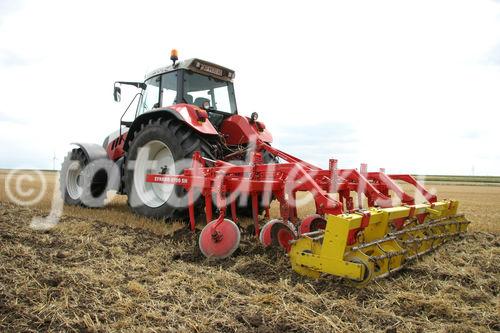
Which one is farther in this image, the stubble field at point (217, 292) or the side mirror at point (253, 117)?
the side mirror at point (253, 117)

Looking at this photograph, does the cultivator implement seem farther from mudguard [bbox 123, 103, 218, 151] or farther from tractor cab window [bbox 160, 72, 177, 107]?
tractor cab window [bbox 160, 72, 177, 107]

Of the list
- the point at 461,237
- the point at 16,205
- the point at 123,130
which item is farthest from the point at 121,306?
the point at 16,205

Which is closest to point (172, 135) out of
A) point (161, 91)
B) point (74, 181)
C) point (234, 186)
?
point (161, 91)

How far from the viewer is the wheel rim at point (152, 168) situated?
5980 mm

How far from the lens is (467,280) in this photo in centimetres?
332

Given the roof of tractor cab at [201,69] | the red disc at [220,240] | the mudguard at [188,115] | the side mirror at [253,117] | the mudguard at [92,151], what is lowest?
the red disc at [220,240]

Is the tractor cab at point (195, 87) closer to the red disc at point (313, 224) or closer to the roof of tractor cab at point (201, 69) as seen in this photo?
the roof of tractor cab at point (201, 69)

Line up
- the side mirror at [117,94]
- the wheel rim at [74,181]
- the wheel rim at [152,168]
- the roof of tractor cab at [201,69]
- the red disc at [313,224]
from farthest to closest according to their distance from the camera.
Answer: the wheel rim at [74,181]
the side mirror at [117,94]
the roof of tractor cab at [201,69]
the wheel rim at [152,168]
the red disc at [313,224]

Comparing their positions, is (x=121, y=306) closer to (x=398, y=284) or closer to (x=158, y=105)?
(x=398, y=284)

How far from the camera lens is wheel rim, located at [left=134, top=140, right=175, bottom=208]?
19.6 feet

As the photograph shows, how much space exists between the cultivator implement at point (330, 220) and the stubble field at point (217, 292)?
16 cm

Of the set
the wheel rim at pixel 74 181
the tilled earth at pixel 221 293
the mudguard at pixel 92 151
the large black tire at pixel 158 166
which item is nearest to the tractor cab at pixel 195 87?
the large black tire at pixel 158 166

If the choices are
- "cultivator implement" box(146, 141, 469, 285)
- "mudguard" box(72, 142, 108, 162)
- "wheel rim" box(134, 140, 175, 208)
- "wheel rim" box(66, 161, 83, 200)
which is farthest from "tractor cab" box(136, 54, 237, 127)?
"wheel rim" box(66, 161, 83, 200)

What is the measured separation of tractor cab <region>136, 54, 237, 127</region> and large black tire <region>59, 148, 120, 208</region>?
1340mm
